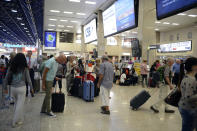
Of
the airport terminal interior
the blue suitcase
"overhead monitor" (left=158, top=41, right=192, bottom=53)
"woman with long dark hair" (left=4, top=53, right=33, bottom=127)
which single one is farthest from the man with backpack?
"overhead monitor" (left=158, top=41, right=192, bottom=53)

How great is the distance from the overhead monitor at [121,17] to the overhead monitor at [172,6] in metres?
2.81

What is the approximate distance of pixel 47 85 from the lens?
429cm

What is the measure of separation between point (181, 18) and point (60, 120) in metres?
18.6

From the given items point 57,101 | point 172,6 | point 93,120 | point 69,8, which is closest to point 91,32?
point 69,8

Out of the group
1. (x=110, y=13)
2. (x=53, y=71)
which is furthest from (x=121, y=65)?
(x=53, y=71)

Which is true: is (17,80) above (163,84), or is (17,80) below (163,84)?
above

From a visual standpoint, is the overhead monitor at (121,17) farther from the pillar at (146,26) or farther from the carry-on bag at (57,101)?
the carry-on bag at (57,101)

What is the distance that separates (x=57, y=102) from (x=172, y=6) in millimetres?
5023

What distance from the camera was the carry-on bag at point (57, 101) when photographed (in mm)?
4648

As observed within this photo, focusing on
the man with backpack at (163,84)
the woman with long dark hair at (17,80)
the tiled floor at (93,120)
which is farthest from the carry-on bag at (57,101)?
the man with backpack at (163,84)

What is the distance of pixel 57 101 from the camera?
471cm

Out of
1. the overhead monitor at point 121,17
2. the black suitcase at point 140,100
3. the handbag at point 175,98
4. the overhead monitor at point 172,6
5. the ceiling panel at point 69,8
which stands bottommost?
the black suitcase at point 140,100

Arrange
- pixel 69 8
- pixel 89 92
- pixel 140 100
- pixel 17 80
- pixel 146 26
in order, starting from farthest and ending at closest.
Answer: pixel 69 8 < pixel 146 26 < pixel 89 92 < pixel 140 100 < pixel 17 80

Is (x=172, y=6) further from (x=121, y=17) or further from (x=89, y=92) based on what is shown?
(x=121, y=17)
